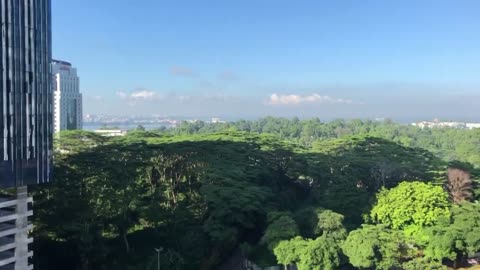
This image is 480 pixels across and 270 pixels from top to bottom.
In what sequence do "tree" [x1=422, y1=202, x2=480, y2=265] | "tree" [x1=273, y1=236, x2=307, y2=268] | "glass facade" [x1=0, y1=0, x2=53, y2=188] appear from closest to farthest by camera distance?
"glass facade" [x1=0, y1=0, x2=53, y2=188]
"tree" [x1=273, y1=236, x2=307, y2=268]
"tree" [x1=422, y1=202, x2=480, y2=265]

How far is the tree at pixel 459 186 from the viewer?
2980 centimetres

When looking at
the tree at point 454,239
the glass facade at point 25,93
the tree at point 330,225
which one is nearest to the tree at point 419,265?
the tree at point 454,239

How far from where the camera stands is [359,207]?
87.1 feet

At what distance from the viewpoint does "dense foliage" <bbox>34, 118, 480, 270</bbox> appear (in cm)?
2041

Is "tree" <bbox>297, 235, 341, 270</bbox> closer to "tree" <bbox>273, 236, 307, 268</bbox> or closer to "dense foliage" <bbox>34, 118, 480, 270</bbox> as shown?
"dense foliage" <bbox>34, 118, 480, 270</bbox>

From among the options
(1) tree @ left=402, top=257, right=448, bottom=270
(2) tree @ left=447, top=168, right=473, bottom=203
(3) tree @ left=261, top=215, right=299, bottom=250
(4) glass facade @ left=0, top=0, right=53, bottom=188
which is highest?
(4) glass facade @ left=0, top=0, right=53, bottom=188

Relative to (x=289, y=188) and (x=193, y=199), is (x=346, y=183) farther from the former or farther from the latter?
(x=193, y=199)

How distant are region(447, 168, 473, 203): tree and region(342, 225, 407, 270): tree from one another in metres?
11.6

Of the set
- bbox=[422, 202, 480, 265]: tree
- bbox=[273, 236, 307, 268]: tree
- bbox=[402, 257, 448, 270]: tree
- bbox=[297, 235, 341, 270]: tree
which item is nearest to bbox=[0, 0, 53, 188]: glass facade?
bbox=[273, 236, 307, 268]: tree

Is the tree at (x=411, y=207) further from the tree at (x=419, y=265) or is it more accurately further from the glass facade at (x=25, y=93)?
the glass facade at (x=25, y=93)

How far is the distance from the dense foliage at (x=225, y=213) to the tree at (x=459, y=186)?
0.22ft

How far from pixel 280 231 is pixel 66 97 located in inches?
2948

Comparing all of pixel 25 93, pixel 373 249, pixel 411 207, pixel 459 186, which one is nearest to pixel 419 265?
pixel 373 249

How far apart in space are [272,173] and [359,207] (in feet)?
25.8
